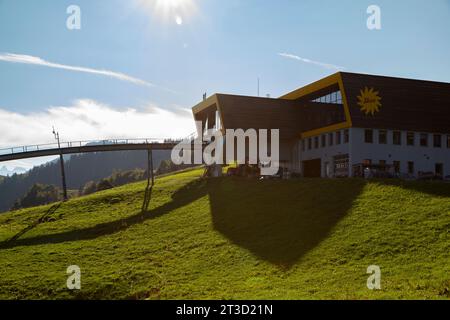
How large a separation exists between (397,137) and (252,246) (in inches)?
1311

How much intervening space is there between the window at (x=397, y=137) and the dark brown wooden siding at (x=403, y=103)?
2.72ft

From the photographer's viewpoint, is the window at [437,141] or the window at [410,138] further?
the window at [437,141]

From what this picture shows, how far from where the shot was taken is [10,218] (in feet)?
164

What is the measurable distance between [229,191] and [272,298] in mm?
28478

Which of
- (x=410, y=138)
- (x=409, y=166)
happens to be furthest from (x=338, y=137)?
(x=409, y=166)

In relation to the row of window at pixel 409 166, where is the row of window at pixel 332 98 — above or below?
above

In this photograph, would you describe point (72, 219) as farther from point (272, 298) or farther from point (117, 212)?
point (272, 298)

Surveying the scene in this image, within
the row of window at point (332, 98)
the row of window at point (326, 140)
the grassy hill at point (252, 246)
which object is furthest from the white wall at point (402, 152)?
the grassy hill at point (252, 246)

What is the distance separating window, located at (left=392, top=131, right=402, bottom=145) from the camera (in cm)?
5647

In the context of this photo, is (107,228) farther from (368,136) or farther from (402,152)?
(402,152)

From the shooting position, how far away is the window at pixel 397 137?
56.5 metres

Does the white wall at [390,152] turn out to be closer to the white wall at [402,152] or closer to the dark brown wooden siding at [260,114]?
the white wall at [402,152]

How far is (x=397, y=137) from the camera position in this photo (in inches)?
2232

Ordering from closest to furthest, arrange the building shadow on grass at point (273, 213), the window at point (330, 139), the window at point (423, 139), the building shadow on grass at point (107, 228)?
the building shadow on grass at point (273, 213), the building shadow on grass at point (107, 228), the window at point (423, 139), the window at point (330, 139)
